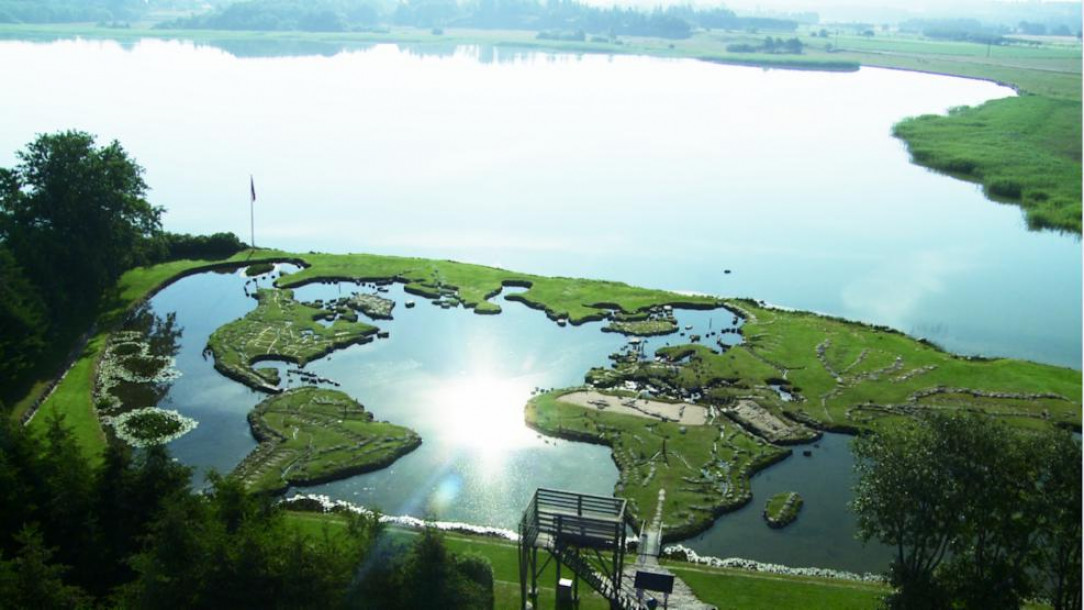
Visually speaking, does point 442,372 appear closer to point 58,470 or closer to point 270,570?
point 58,470

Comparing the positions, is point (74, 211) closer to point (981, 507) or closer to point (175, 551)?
point (175, 551)

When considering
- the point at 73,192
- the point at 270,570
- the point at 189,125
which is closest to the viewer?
the point at 270,570

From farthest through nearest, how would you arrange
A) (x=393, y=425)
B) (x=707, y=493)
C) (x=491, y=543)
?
(x=393, y=425) → (x=707, y=493) → (x=491, y=543)

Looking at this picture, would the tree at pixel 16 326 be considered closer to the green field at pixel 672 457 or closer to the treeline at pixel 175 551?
the treeline at pixel 175 551

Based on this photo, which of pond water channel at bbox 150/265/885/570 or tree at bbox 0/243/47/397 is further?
tree at bbox 0/243/47/397

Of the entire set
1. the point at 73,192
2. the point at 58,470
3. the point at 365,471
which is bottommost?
the point at 365,471

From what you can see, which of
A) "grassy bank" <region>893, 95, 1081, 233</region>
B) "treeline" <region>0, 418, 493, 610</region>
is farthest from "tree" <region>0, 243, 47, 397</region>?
"grassy bank" <region>893, 95, 1081, 233</region>

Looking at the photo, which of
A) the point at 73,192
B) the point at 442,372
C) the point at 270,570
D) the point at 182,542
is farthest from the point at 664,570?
the point at 73,192

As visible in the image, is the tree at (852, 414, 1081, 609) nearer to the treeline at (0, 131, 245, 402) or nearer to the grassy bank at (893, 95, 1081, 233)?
the treeline at (0, 131, 245, 402)
